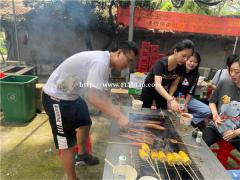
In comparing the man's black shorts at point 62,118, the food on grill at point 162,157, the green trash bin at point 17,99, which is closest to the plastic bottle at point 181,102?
the food on grill at point 162,157

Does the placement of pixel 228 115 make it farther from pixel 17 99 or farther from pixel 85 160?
pixel 17 99

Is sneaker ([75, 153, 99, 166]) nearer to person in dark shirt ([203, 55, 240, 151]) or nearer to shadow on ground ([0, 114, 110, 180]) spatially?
shadow on ground ([0, 114, 110, 180])

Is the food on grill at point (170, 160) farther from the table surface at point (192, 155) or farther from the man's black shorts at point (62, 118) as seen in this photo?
the man's black shorts at point (62, 118)

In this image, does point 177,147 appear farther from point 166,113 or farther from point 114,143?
point 166,113

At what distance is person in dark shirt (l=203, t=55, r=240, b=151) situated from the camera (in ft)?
10.2

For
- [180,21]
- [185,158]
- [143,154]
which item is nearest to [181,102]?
[185,158]

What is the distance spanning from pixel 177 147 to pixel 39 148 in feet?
9.22

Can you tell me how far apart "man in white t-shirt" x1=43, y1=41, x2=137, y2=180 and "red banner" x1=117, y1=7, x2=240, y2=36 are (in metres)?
5.47

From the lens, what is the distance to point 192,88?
13.6ft

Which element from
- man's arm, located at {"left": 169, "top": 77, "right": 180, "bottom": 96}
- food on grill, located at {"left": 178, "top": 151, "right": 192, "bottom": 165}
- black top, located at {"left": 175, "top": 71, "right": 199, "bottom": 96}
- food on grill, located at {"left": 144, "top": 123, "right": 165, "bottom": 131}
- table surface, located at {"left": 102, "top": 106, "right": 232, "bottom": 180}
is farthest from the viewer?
black top, located at {"left": 175, "top": 71, "right": 199, "bottom": 96}

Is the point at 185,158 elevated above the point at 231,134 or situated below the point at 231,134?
above

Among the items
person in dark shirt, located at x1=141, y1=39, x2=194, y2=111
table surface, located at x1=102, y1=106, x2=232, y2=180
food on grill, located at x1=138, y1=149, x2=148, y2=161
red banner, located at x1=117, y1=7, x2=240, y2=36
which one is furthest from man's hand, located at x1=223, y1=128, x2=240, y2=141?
red banner, located at x1=117, y1=7, x2=240, y2=36

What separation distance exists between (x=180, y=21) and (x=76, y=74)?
20.3ft

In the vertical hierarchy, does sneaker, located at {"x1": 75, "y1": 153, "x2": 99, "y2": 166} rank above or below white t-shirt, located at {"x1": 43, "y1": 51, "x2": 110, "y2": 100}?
below
